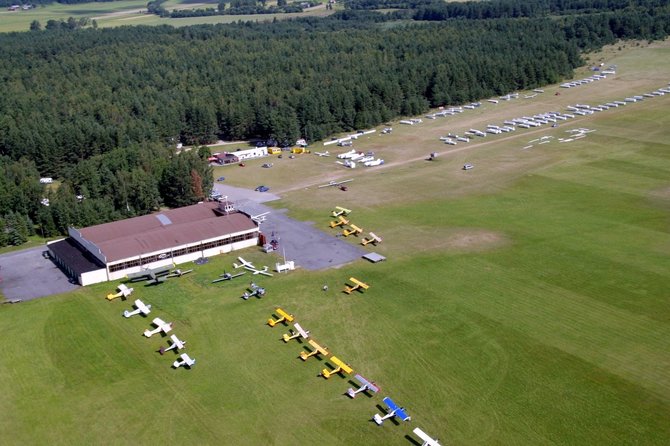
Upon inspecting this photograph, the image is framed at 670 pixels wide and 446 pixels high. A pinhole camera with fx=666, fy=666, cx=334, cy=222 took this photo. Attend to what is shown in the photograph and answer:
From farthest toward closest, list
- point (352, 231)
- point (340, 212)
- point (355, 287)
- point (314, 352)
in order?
1. point (340, 212)
2. point (352, 231)
3. point (355, 287)
4. point (314, 352)

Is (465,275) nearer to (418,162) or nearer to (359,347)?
(359,347)

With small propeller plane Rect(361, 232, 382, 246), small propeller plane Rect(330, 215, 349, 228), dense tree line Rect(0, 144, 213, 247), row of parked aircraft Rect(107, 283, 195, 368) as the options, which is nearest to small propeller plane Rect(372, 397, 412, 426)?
row of parked aircraft Rect(107, 283, 195, 368)

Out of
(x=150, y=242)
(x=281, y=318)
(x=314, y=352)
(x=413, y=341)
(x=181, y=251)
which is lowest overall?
(x=413, y=341)

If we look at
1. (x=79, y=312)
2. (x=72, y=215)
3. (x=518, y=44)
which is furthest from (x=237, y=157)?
(x=518, y=44)

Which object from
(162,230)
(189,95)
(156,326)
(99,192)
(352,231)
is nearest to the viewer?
(156,326)

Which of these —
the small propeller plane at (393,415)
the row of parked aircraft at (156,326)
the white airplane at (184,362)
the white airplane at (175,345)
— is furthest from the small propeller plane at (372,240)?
the small propeller plane at (393,415)

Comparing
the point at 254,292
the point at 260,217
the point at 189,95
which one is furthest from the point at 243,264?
the point at 189,95

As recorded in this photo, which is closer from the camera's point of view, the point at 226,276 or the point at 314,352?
the point at 314,352

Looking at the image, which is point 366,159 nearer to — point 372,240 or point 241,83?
point 372,240

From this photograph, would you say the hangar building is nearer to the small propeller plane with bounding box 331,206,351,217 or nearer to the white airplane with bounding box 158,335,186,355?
the small propeller plane with bounding box 331,206,351,217

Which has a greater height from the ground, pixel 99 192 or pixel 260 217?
pixel 99 192
